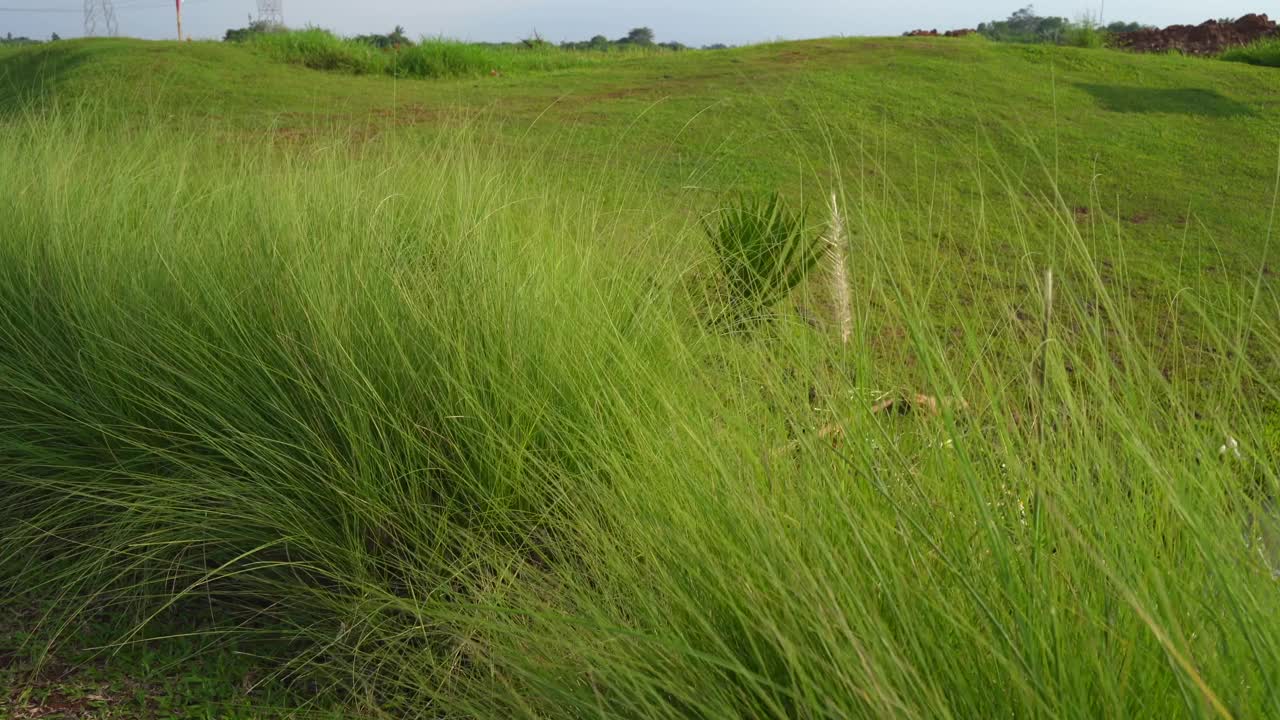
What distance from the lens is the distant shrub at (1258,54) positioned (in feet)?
40.2

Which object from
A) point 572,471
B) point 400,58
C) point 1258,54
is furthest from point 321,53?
point 572,471

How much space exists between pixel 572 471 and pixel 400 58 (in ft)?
37.2

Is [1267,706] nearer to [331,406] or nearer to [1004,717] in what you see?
[1004,717]

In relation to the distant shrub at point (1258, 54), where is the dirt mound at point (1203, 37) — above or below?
above

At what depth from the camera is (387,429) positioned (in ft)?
7.91

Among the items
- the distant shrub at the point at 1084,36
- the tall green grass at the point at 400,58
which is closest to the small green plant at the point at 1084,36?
the distant shrub at the point at 1084,36

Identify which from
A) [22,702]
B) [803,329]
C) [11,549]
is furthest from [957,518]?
[11,549]

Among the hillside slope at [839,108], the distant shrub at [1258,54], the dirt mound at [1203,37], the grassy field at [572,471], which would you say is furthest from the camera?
the dirt mound at [1203,37]

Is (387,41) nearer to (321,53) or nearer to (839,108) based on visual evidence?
(321,53)

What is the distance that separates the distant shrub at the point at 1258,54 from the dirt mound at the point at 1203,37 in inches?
59.4

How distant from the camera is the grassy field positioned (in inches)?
49.8

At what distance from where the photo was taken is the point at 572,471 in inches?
93.0

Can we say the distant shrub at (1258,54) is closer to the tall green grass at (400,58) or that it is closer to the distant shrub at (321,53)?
the tall green grass at (400,58)

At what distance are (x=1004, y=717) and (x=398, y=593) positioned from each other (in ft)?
5.00
